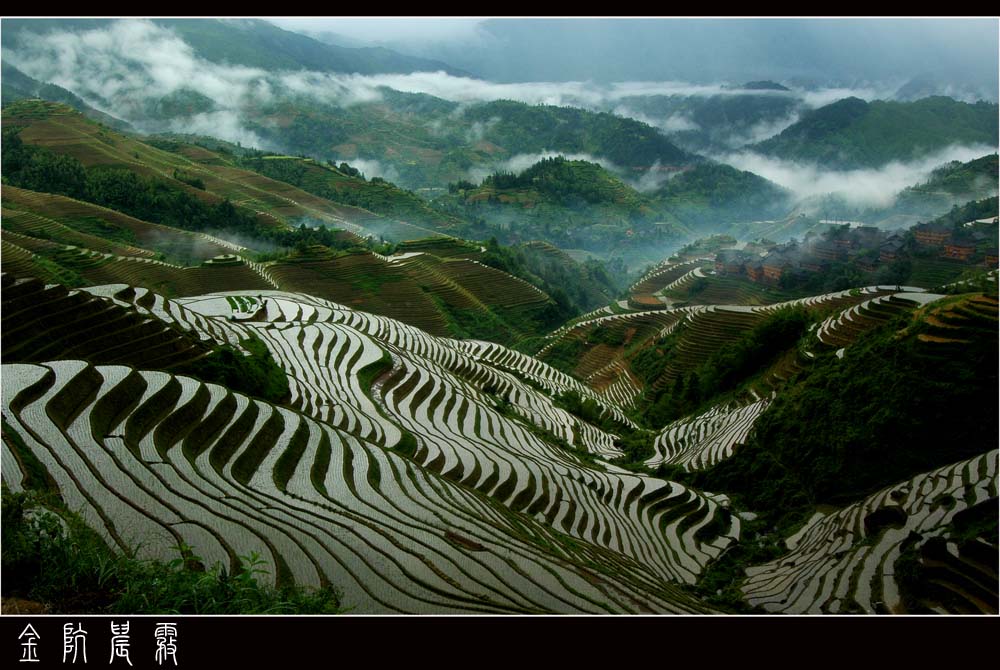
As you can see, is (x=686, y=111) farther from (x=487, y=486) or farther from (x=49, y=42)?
(x=487, y=486)

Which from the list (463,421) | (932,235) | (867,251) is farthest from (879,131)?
(463,421)

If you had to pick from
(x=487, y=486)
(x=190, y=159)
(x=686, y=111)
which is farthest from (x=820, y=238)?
(x=686, y=111)

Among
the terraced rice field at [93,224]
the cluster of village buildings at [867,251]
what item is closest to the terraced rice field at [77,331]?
the terraced rice field at [93,224]

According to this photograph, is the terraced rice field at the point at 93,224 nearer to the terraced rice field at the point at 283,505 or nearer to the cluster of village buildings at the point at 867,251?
the terraced rice field at the point at 283,505

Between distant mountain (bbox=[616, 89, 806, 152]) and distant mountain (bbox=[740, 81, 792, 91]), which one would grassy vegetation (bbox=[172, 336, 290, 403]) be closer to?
distant mountain (bbox=[616, 89, 806, 152])

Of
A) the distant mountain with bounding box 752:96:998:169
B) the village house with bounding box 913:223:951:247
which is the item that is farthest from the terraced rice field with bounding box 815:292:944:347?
the distant mountain with bounding box 752:96:998:169

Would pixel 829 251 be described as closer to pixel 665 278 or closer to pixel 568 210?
pixel 665 278
